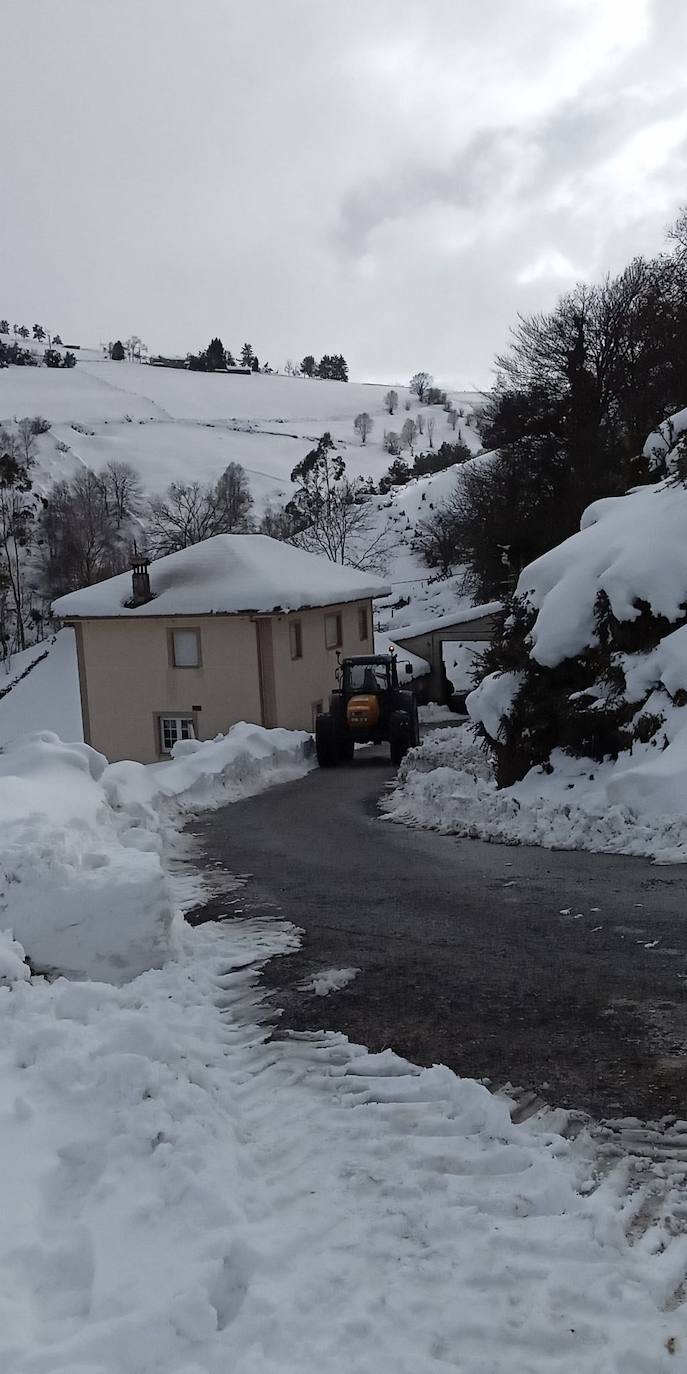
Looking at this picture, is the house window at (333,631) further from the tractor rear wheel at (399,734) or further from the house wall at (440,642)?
the tractor rear wheel at (399,734)

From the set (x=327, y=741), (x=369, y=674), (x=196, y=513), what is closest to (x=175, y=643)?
(x=369, y=674)

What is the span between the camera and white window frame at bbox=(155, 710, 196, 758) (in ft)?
87.1

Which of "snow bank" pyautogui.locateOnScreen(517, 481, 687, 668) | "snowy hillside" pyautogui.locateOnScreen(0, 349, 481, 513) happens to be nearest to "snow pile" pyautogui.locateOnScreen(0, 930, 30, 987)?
"snow bank" pyautogui.locateOnScreen(517, 481, 687, 668)

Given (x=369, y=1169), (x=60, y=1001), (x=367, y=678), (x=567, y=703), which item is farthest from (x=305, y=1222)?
(x=367, y=678)

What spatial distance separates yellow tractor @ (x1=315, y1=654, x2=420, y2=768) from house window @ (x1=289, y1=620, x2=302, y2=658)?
16.8ft

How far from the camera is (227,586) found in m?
26.0

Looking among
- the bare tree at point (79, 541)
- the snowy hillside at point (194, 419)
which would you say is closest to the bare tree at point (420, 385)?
the snowy hillside at point (194, 419)

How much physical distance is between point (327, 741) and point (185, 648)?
7.19 meters

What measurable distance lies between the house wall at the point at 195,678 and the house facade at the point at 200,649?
3 centimetres

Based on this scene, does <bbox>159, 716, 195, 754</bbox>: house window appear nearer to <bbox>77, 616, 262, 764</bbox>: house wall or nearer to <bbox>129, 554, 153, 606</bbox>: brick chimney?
<bbox>77, 616, 262, 764</bbox>: house wall

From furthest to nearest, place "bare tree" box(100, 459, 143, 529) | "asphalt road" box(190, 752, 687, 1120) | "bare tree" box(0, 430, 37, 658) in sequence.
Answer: "bare tree" box(100, 459, 143, 529), "bare tree" box(0, 430, 37, 658), "asphalt road" box(190, 752, 687, 1120)

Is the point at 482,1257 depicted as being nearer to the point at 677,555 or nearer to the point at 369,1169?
the point at 369,1169

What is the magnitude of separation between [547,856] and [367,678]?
451 inches

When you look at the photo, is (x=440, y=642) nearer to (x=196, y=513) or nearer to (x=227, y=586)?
(x=227, y=586)
